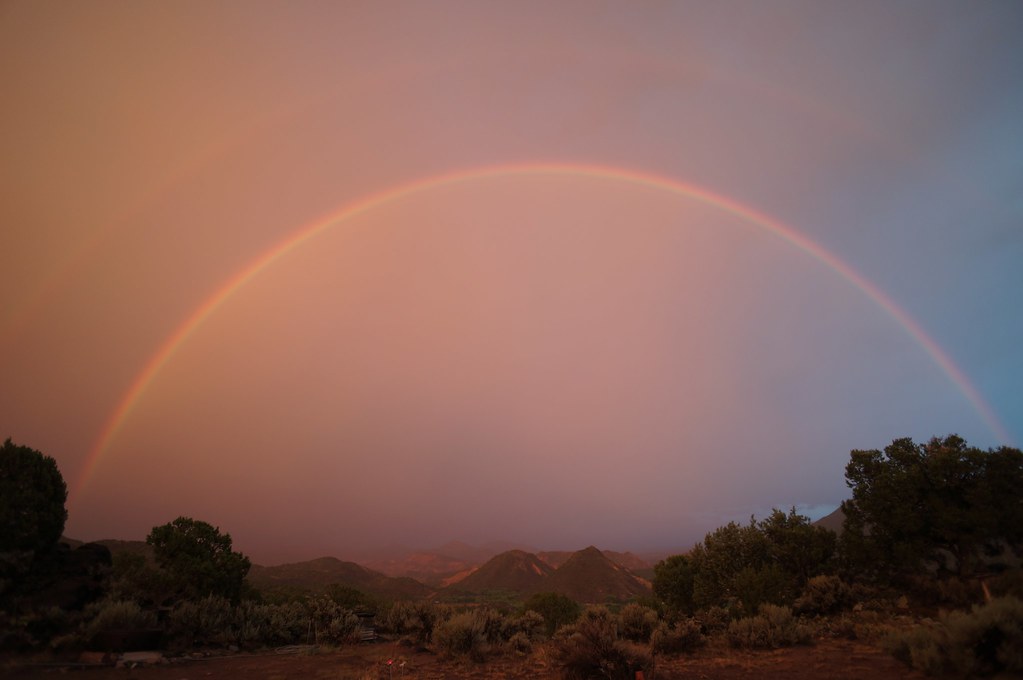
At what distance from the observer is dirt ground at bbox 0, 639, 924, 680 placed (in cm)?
1085

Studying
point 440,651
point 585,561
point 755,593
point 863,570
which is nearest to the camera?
point 440,651

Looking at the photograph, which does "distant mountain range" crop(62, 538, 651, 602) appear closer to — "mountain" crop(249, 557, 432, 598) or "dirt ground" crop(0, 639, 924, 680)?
"mountain" crop(249, 557, 432, 598)

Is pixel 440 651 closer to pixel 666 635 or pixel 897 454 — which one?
pixel 666 635

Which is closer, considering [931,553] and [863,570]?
[931,553]

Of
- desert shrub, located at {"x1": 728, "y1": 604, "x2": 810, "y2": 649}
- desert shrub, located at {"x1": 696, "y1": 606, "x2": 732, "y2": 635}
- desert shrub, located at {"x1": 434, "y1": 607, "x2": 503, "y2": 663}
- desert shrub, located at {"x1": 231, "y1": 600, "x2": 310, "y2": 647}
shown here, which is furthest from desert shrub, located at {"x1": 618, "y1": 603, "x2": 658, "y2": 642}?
desert shrub, located at {"x1": 231, "y1": 600, "x2": 310, "y2": 647}

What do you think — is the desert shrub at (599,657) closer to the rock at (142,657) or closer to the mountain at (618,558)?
the rock at (142,657)

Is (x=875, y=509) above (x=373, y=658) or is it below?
above

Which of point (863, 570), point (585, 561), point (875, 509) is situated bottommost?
point (585, 561)

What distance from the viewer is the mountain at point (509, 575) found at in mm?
72625

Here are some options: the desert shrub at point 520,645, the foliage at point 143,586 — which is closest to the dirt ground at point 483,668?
the desert shrub at point 520,645

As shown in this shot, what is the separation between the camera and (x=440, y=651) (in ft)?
49.1

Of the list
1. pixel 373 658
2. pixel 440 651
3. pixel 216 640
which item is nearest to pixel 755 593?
pixel 440 651

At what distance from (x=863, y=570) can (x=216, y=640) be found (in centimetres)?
2617

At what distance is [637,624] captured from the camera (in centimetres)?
1823
